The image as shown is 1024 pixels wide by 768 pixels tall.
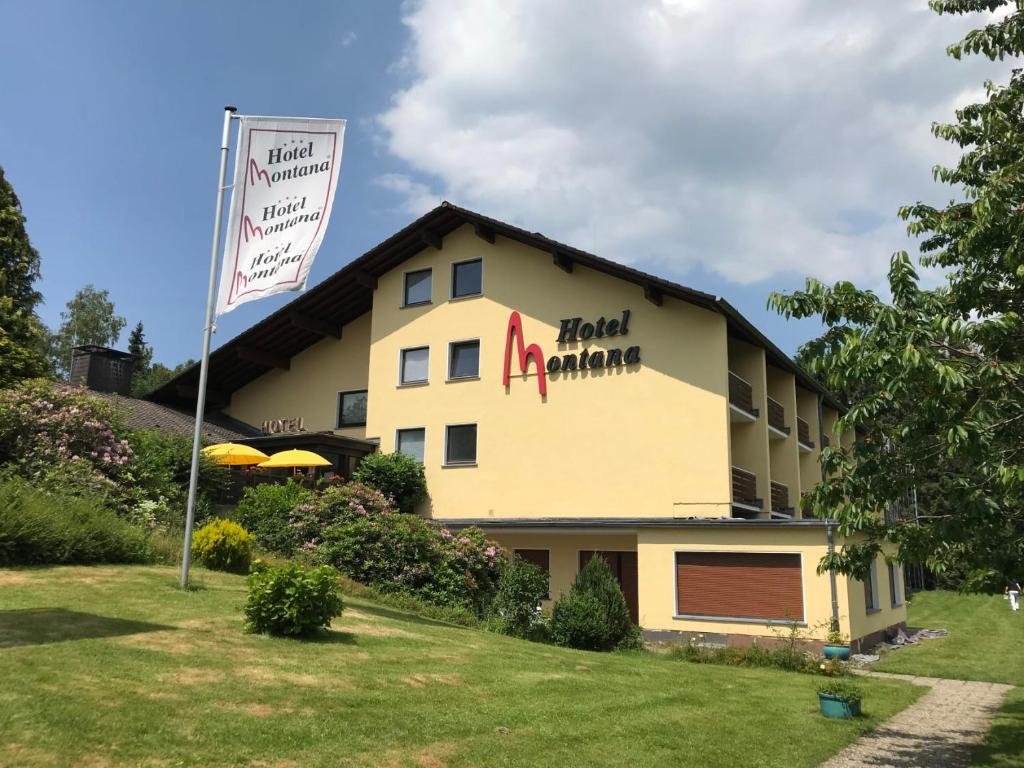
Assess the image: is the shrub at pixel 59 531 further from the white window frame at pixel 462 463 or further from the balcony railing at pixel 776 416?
the balcony railing at pixel 776 416

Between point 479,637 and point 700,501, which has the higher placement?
point 700,501

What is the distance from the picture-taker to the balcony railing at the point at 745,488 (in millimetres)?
22188

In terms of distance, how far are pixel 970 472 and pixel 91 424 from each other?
1720 cm

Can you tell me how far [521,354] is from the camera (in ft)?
82.3

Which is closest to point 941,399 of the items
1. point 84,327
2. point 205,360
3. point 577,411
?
point 205,360

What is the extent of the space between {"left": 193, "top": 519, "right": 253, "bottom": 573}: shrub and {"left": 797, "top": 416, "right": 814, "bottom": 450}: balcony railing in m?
20.9

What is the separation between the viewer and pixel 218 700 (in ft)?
24.3

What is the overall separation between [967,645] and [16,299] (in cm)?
3181

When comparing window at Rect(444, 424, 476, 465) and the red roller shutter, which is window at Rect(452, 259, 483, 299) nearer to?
window at Rect(444, 424, 476, 465)

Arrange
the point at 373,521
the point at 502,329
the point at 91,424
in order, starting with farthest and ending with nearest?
the point at 502,329, the point at 373,521, the point at 91,424

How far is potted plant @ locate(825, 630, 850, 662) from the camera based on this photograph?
55.8 ft

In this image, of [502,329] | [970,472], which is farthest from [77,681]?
[502,329]

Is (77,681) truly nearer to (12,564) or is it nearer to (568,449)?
(12,564)

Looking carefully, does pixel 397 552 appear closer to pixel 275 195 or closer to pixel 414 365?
pixel 275 195
